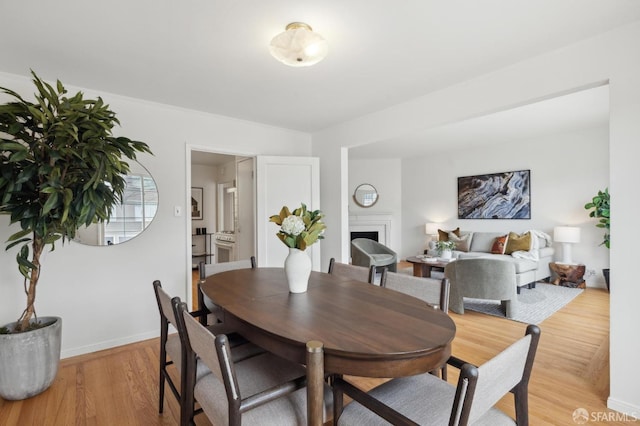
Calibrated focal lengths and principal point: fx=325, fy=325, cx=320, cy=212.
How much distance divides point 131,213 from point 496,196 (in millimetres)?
5931

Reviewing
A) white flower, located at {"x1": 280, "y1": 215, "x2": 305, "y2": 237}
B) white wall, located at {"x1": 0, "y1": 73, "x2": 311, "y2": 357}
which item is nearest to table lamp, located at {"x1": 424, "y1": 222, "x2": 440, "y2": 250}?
white wall, located at {"x1": 0, "y1": 73, "x2": 311, "y2": 357}

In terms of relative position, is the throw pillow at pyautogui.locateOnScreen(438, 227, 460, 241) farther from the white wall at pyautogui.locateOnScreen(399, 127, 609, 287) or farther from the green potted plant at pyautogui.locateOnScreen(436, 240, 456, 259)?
the green potted plant at pyautogui.locateOnScreen(436, 240, 456, 259)

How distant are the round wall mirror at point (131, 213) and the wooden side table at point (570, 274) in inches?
225

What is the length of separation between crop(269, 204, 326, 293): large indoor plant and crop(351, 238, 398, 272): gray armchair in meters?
3.35

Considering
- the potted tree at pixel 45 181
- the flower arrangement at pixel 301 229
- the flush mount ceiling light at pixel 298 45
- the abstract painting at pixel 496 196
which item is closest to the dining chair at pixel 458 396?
the flower arrangement at pixel 301 229

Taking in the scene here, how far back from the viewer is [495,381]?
3.13ft

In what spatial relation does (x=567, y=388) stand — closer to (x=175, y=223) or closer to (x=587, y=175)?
(x=175, y=223)

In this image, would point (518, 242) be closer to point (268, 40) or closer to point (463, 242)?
point (463, 242)

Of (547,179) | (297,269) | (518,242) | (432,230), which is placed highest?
(547,179)

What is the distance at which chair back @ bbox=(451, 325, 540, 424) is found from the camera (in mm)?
869

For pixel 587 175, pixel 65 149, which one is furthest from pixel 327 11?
pixel 587 175

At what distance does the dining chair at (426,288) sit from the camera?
1.76 meters

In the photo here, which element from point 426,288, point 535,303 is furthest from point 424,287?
point 535,303

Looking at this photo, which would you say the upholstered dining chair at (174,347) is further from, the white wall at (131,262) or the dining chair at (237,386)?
the white wall at (131,262)
